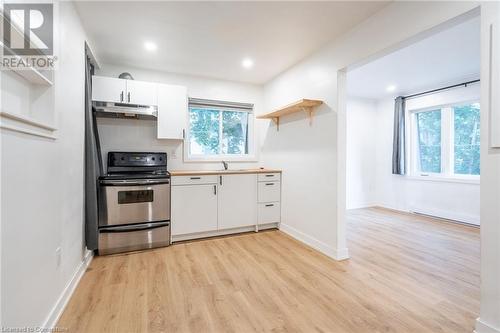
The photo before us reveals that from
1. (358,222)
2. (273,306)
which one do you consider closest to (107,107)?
(273,306)

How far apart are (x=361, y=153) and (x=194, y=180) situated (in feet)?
12.8

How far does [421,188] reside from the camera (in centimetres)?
454

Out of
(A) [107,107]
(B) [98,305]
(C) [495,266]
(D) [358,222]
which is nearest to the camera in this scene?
(C) [495,266]

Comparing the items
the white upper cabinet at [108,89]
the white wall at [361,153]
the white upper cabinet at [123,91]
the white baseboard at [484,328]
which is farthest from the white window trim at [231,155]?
the white baseboard at [484,328]

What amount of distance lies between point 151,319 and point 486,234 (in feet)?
7.28

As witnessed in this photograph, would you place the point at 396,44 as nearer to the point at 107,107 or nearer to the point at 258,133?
the point at 258,133

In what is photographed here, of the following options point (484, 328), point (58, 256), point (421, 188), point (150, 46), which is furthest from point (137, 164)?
point (421, 188)

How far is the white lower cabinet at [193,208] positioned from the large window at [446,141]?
14.0 ft

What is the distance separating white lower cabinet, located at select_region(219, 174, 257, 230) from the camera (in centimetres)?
327

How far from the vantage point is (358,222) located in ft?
13.1

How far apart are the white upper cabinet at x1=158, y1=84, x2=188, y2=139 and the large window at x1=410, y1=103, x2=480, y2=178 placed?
4596mm

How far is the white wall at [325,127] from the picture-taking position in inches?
74.7

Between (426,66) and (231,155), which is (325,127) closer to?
(231,155)

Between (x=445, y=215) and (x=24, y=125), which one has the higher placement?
(x=24, y=125)
